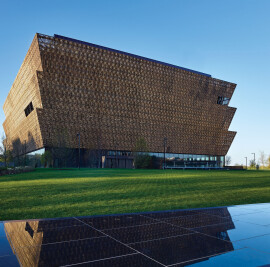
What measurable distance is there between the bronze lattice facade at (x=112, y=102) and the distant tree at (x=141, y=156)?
551cm

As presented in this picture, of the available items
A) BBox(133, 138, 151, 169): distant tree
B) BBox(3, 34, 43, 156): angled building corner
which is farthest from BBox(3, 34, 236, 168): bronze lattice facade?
BBox(133, 138, 151, 169): distant tree

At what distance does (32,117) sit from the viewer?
67.6m

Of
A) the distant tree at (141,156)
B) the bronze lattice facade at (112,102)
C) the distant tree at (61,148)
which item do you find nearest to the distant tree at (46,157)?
the distant tree at (61,148)

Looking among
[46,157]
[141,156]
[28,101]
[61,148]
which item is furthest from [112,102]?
[28,101]

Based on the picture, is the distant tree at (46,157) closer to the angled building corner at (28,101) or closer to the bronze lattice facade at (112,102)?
the bronze lattice facade at (112,102)

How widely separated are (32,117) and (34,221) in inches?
2578

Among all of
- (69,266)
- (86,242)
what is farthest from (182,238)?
(69,266)

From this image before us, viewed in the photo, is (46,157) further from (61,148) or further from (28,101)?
(28,101)

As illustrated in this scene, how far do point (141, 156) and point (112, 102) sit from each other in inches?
663

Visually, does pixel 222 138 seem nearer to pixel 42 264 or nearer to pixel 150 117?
pixel 150 117

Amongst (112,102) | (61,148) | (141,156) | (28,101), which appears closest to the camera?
(61,148)

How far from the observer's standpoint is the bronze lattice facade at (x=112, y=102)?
63.8 meters

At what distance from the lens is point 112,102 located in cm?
7244

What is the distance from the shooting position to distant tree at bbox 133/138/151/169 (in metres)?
66.9
